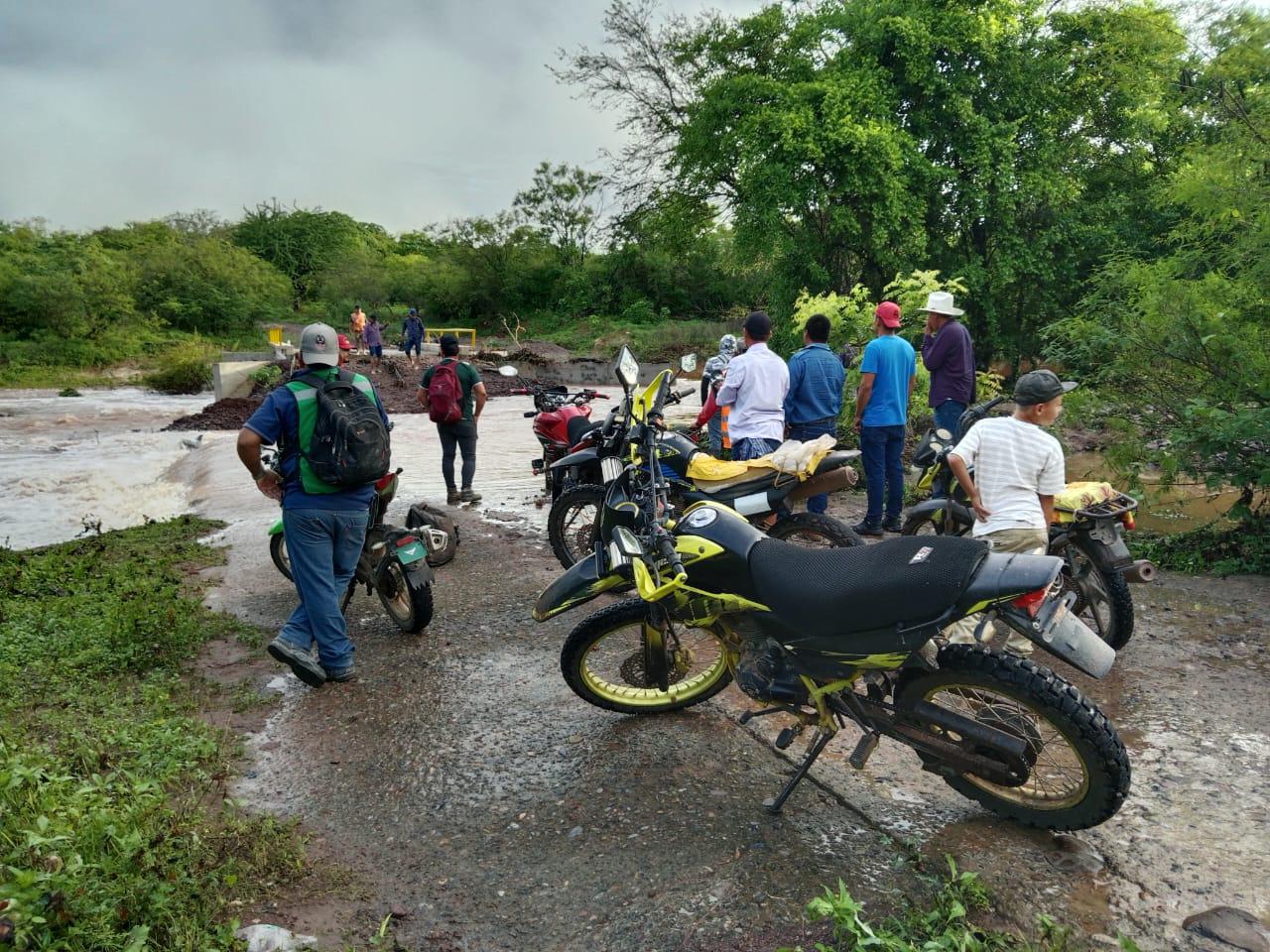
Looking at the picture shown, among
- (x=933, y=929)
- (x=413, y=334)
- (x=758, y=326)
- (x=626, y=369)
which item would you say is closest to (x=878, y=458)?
(x=758, y=326)

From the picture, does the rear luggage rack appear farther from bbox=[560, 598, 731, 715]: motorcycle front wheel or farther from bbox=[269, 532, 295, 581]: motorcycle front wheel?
bbox=[269, 532, 295, 581]: motorcycle front wheel

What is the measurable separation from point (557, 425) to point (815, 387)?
2219mm

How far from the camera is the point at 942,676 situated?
2.81 metres

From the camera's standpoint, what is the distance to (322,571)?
4.33 metres

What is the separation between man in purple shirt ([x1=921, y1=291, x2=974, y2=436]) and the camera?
6.61 m

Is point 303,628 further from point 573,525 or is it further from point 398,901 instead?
point 573,525

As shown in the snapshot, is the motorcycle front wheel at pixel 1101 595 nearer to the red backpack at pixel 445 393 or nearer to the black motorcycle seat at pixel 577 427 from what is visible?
the black motorcycle seat at pixel 577 427

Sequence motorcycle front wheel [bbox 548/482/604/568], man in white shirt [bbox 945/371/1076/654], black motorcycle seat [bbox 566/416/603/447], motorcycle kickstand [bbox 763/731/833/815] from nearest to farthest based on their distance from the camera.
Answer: motorcycle kickstand [bbox 763/731/833/815], man in white shirt [bbox 945/371/1076/654], motorcycle front wheel [bbox 548/482/604/568], black motorcycle seat [bbox 566/416/603/447]

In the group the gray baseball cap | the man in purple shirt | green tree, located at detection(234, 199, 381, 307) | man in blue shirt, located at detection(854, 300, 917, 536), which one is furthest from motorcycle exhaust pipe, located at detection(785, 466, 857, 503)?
green tree, located at detection(234, 199, 381, 307)

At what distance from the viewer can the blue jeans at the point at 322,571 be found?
427cm

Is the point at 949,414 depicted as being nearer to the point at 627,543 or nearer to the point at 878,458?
the point at 878,458

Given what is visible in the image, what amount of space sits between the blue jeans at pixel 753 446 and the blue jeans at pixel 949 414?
4.52ft

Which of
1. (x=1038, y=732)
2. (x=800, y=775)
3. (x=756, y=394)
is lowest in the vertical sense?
(x=800, y=775)

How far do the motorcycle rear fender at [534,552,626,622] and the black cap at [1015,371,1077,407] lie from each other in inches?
80.4
